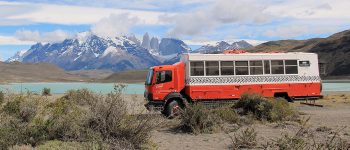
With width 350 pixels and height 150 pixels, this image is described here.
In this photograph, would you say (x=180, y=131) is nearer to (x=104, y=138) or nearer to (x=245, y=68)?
(x=104, y=138)

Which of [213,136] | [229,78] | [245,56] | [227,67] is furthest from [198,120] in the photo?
[245,56]

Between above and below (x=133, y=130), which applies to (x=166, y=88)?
above

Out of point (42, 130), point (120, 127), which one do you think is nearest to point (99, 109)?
point (120, 127)

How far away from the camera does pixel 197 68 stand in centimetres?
2219

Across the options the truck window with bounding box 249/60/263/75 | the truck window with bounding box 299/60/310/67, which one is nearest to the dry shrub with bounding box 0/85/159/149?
the truck window with bounding box 249/60/263/75

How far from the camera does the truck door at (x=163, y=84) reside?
2164 centimetres

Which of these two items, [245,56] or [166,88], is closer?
[166,88]

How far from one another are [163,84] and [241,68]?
13.7 feet

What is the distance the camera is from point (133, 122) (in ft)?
40.6

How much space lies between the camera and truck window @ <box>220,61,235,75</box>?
22458 mm

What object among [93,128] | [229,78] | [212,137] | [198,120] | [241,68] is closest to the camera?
[93,128]

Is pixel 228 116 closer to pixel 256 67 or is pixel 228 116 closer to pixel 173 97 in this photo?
pixel 173 97

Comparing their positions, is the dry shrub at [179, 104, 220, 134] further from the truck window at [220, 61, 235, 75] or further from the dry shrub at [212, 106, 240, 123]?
the truck window at [220, 61, 235, 75]

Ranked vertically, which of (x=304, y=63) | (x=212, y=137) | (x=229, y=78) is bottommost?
(x=212, y=137)
